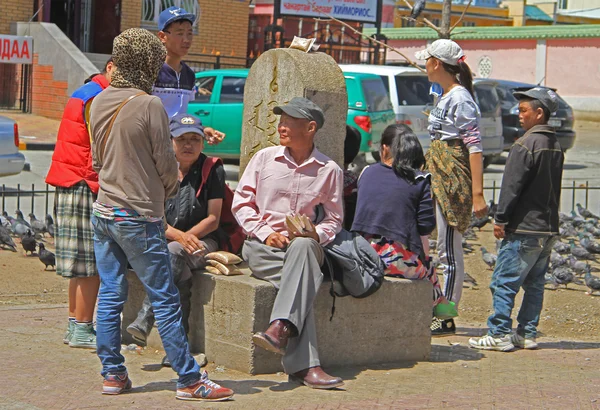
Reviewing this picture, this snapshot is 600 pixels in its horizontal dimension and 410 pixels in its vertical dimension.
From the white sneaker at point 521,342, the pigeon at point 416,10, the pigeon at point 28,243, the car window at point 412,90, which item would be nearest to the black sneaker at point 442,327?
the white sneaker at point 521,342

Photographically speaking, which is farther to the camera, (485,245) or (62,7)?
(62,7)

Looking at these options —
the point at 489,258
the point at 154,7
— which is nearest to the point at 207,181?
the point at 489,258

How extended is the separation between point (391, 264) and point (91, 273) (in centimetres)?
187

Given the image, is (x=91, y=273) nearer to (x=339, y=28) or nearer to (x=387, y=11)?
(x=339, y=28)

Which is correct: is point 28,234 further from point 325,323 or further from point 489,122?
point 489,122

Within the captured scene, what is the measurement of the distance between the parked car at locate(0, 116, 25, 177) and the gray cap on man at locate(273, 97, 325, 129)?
822 cm

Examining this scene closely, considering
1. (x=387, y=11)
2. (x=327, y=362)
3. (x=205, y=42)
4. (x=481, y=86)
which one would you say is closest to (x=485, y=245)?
(x=327, y=362)

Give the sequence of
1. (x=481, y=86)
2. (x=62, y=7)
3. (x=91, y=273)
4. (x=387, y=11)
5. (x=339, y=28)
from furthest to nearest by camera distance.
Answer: (x=387, y=11)
(x=339, y=28)
(x=62, y=7)
(x=481, y=86)
(x=91, y=273)

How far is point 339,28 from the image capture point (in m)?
28.5

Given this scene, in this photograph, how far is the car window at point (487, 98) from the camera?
60.6 feet

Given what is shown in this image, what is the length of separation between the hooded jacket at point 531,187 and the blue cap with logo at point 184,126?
2.03m

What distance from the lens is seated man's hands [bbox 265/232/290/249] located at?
566 centimetres

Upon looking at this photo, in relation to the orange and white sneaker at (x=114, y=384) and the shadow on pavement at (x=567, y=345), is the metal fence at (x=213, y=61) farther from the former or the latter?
the orange and white sneaker at (x=114, y=384)

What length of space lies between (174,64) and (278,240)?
164 centimetres
